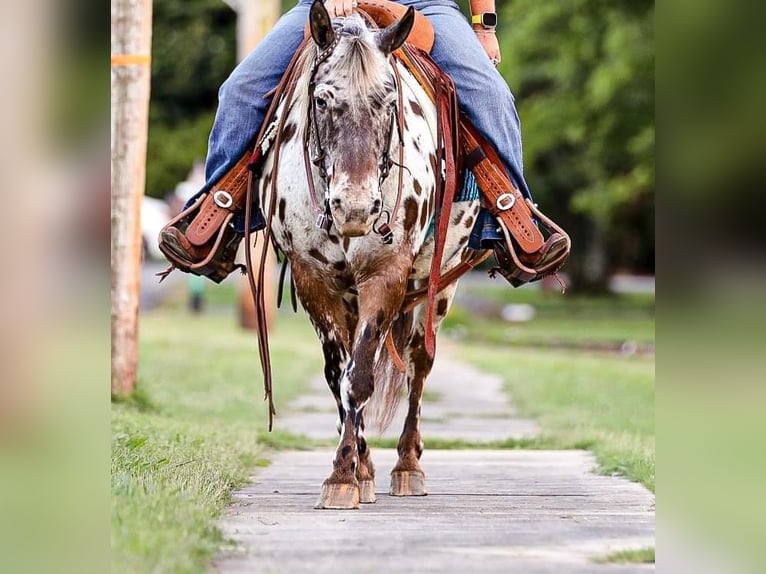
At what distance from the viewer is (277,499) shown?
7.79 metres

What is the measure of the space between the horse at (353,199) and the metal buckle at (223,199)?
22 centimetres

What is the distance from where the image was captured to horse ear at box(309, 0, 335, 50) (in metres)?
7.20

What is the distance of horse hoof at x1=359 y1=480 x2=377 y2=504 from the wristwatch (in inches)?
119

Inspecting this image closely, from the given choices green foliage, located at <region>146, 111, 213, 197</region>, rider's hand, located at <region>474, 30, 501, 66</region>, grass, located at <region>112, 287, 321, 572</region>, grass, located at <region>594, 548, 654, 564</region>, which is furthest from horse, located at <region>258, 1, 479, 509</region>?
green foliage, located at <region>146, 111, 213, 197</region>

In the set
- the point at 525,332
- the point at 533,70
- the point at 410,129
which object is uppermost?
the point at 533,70

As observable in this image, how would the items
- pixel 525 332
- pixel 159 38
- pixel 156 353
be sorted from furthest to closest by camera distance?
1. pixel 159 38
2. pixel 525 332
3. pixel 156 353

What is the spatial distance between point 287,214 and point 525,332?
21.8 m

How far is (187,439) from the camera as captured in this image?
9797mm

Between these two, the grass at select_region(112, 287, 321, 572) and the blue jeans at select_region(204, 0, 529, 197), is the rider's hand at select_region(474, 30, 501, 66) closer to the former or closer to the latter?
the blue jeans at select_region(204, 0, 529, 197)

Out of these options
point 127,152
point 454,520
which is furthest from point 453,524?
point 127,152

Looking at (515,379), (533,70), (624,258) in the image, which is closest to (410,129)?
(515,379)

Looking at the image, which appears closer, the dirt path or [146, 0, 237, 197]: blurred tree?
the dirt path

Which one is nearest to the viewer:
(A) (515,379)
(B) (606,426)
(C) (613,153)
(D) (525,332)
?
(B) (606,426)

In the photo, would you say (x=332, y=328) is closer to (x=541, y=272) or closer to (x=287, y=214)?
(x=287, y=214)
